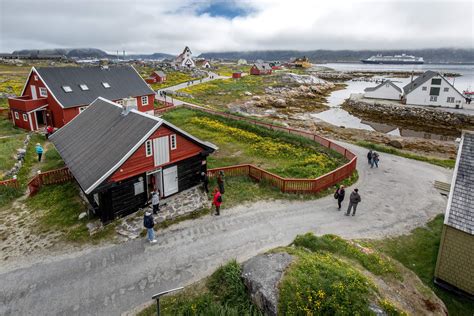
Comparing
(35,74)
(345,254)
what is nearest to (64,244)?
(345,254)

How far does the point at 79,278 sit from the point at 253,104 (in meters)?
54.7

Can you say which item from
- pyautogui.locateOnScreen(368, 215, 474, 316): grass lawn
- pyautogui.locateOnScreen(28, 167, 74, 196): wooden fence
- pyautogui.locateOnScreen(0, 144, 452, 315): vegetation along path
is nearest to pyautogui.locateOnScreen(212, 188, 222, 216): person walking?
pyautogui.locateOnScreen(0, 144, 452, 315): vegetation along path

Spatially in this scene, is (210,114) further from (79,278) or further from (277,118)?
(79,278)

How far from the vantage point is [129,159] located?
1636cm

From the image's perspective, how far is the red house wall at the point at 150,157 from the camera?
16297 mm

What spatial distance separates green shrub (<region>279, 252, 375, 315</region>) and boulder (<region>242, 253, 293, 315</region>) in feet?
0.89

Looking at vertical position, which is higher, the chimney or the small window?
the small window

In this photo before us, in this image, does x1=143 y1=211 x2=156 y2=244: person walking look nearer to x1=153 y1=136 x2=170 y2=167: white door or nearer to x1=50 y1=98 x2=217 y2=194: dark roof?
x1=50 y1=98 x2=217 y2=194: dark roof

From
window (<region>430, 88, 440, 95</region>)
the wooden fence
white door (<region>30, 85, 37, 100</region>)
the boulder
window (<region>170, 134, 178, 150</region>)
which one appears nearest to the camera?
the boulder

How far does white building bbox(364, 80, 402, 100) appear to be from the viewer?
7106 centimetres

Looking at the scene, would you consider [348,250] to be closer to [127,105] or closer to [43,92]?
[127,105]

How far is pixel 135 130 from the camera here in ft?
57.5

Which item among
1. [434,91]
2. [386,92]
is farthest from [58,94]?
[434,91]

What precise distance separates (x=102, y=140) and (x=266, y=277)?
44.1 ft
